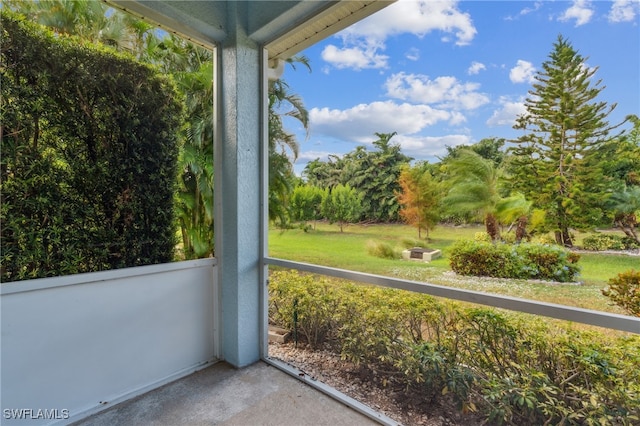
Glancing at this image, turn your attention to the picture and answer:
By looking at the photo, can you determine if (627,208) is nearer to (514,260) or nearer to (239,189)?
(514,260)

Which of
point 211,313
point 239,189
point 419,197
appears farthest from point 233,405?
point 419,197

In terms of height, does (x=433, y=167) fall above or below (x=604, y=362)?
above

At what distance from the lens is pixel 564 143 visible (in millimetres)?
1584

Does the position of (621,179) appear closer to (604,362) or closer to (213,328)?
(604,362)

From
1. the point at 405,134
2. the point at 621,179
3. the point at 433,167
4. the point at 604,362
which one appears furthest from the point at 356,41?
the point at 604,362

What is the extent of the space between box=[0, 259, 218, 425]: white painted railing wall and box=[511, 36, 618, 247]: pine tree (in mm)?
2633

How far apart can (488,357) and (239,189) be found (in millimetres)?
2277

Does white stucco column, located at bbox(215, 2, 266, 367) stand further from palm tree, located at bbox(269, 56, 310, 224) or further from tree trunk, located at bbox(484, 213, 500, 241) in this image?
tree trunk, located at bbox(484, 213, 500, 241)

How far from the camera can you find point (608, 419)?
1.50m

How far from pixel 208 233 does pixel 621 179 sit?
3.05 meters

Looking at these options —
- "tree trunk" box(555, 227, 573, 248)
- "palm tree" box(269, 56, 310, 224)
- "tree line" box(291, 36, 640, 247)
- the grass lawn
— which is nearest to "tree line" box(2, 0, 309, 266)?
"palm tree" box(269, 56, 310, 224)

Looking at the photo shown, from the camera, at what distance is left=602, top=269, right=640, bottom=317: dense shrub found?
4.62 feet

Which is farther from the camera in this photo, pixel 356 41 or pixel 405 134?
pixel 356 41

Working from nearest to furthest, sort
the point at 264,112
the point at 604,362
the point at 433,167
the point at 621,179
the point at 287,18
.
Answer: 1. the point at 621,179
2. the point at 604,362
3. the point at 433,167
4. the point at 287,18
5. the point at 264,112
